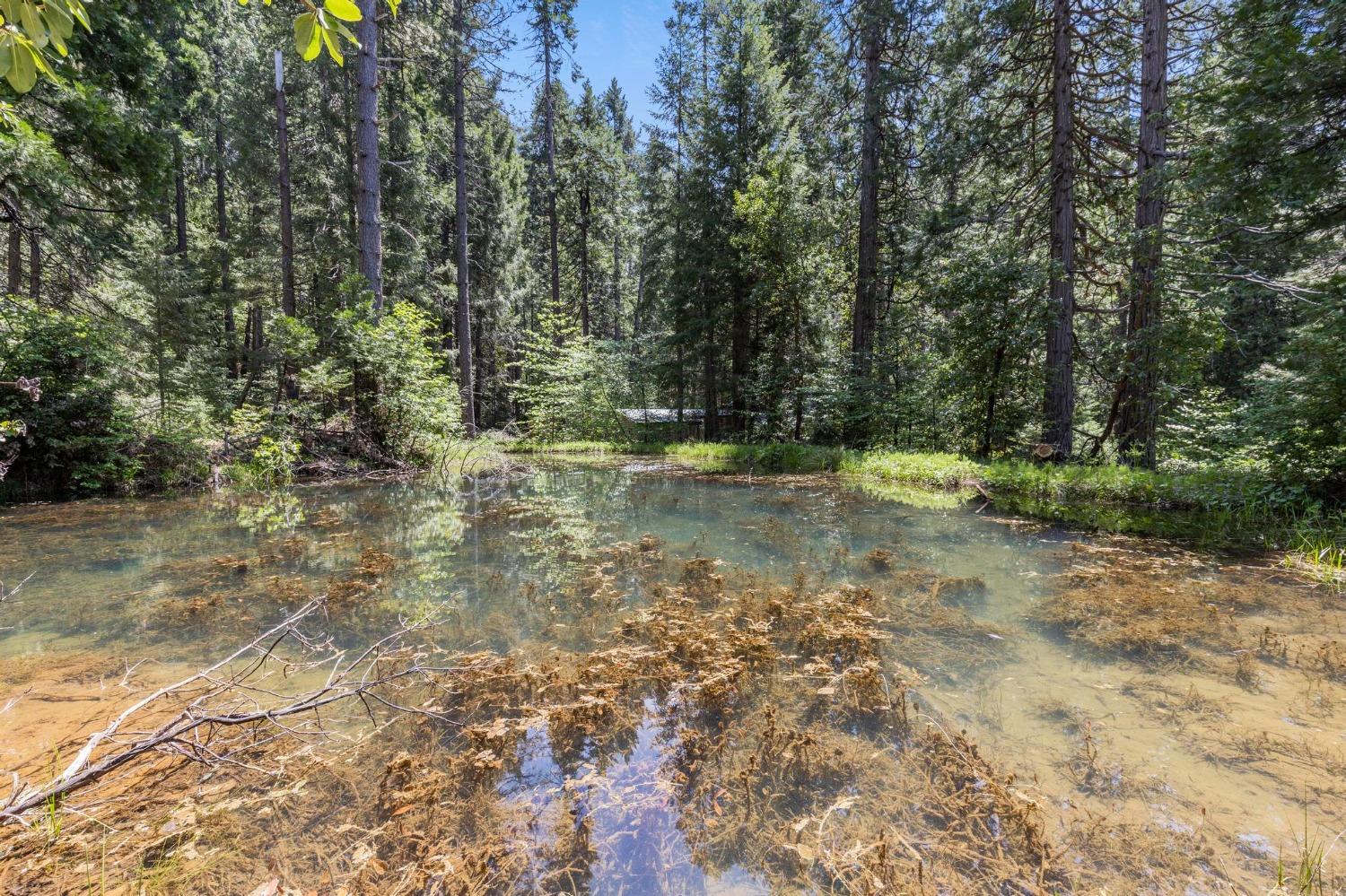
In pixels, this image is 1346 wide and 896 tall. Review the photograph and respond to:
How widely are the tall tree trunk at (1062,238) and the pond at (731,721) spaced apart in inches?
224

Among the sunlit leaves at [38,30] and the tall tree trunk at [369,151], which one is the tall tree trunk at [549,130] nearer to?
the tall tree trunk at [369,151]

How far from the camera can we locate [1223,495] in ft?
20.1

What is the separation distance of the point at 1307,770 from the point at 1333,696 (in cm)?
88

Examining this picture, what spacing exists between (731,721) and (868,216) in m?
14.3

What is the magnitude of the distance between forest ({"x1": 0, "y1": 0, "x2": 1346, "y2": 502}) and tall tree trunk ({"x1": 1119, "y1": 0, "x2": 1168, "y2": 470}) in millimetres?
63

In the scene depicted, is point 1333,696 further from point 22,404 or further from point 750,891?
point 22,404

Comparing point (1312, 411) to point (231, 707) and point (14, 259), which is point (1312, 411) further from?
point (14, 259)

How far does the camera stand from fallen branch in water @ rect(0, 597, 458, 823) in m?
1.68

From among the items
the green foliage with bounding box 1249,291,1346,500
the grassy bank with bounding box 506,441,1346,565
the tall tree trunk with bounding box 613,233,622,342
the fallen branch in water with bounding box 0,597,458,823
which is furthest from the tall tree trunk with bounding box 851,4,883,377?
the tall tree trunk with bounding box 613,233,622,342

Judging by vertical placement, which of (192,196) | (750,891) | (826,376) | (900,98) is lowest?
(750,891)

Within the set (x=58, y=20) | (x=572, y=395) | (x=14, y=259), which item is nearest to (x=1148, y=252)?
(x=58, y=20)

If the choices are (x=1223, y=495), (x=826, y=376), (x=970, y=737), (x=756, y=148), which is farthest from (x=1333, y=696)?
(x=756, y=148)

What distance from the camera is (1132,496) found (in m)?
7.20

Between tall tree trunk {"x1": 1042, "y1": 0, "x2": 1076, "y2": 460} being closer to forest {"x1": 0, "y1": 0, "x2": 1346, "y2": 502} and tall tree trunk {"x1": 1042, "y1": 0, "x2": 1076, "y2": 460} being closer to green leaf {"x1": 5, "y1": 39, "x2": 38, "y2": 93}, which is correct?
forest {"x1": 0, "y1": 0, "x2": 1346, "y2": 502}
